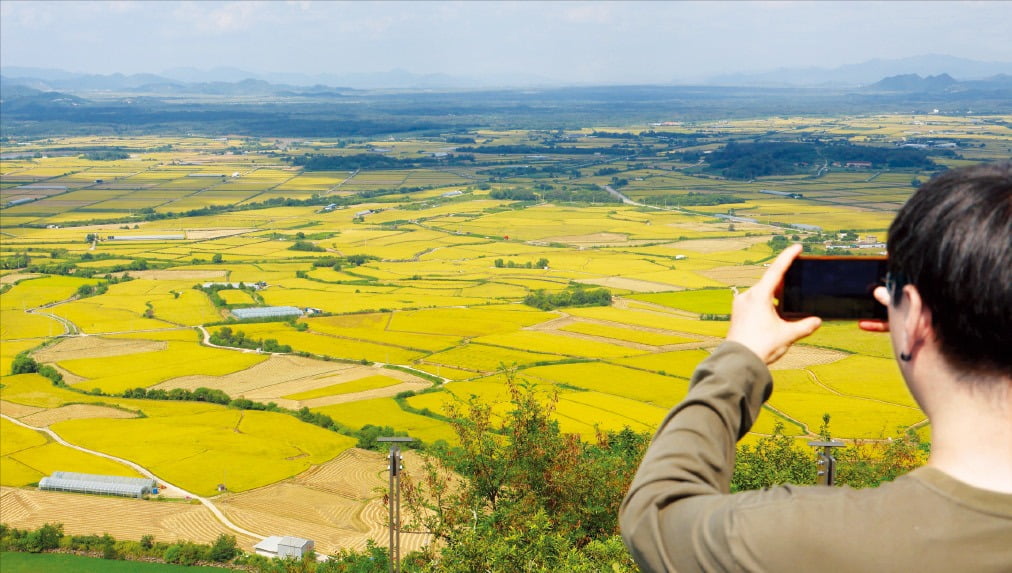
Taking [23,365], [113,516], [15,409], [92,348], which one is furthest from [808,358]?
[23,365]

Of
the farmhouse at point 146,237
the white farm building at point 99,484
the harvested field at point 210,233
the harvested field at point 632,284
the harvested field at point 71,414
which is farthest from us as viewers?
the harvested field at point 210,233

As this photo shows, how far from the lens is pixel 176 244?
5434 cm

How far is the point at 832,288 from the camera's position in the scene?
142 cm

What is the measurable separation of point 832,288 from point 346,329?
32990mm

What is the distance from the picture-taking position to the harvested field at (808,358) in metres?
28.1

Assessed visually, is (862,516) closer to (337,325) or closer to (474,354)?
(474,354)

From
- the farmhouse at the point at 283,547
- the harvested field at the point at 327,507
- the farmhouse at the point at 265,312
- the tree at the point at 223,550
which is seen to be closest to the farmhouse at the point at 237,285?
the farmhouse at the point at 265,312

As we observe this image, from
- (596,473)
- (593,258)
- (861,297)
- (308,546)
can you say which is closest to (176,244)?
(593,258)

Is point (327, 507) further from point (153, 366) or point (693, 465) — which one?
point (693, 465)

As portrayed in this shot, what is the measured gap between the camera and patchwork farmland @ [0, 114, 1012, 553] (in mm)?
21391

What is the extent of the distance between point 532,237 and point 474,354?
26.5m

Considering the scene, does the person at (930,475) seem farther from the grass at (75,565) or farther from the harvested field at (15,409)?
the harvested field at (15,409)

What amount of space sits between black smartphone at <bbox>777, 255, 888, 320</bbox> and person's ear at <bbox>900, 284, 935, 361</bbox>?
0.15 metres

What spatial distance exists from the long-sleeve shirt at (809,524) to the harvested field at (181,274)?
44.6m
